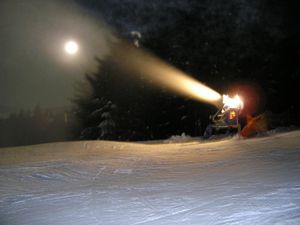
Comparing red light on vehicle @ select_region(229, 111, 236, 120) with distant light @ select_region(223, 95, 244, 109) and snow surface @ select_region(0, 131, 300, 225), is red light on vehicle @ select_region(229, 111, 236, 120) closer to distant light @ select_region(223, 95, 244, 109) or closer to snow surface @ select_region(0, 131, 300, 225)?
distant light @ select_region(223, 95, 244, 109)

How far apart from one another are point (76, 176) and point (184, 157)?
299cm

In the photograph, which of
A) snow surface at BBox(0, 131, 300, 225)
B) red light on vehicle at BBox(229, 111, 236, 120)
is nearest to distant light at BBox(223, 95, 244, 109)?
red light on vehicle at BBox(229, 111, 236, 120)

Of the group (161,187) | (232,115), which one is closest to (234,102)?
(232,115)

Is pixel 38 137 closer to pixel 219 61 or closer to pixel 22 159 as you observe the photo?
pixel 219 61

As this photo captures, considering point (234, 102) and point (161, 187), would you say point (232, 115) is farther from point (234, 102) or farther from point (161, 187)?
point (161, 187)

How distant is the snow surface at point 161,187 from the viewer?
18.2 feet

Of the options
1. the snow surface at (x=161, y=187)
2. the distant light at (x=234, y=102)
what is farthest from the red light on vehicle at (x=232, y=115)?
the snow surface at (x=161, y=187)

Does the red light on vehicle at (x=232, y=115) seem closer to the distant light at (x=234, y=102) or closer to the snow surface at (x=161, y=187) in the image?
the distant light at (x=234, y=102)

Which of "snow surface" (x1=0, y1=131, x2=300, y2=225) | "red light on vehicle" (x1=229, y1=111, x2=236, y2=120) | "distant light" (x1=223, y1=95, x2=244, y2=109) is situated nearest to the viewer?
"snow surface" (x1=0, y1=131, x2=300, y2=225)

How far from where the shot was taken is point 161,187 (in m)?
7.43

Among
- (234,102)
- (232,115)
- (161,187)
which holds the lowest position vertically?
(161,187)

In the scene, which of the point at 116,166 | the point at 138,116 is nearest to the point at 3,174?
the point at 116,166

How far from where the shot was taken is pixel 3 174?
10.2 meters

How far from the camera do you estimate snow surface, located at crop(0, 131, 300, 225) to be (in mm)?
5555
